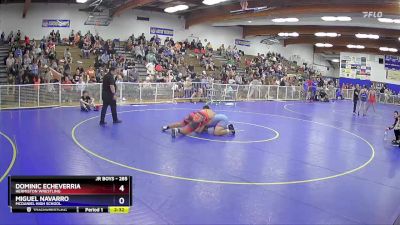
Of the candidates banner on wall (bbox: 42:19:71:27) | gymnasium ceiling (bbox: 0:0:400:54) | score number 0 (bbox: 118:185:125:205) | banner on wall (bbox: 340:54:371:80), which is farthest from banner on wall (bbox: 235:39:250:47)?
score number 0 (bbox: 118:185:125:205)

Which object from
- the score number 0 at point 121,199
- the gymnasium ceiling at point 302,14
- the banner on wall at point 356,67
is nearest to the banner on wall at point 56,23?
the gymnasium ceiling at point 302,14

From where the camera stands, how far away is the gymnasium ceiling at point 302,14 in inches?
763

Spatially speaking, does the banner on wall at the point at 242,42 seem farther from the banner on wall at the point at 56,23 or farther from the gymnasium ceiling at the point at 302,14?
the banner on wall at the point at 56,23

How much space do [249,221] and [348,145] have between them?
7945 millimetres

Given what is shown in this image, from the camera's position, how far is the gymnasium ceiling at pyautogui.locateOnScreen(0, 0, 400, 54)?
1938 cm

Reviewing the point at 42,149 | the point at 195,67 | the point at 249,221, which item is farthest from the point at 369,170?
the point at 195,67

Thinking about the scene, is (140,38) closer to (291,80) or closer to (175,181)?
Result: (291,80)

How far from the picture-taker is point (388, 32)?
96.6ft

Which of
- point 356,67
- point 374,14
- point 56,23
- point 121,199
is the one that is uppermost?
point 56,23
